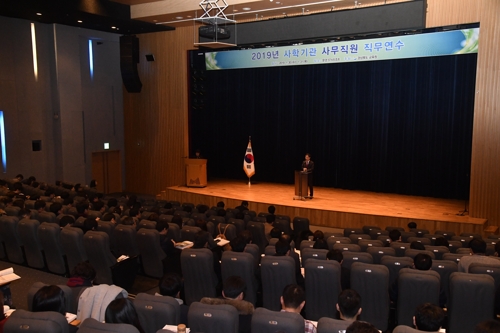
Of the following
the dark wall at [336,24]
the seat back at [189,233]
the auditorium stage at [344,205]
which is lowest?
the auditorium stage at [344,205]

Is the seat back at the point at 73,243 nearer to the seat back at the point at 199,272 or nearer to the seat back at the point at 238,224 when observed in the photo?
the seat back at the point at 199,272

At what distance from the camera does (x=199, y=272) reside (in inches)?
228

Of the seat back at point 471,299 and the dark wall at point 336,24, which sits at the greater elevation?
the dark wall at point 336,24

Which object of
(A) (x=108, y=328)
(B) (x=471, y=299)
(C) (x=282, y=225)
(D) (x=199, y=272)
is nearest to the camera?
(A) (x=108, y=328)

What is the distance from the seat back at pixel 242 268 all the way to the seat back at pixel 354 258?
43.6 inches

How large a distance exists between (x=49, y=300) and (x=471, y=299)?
3857 mm

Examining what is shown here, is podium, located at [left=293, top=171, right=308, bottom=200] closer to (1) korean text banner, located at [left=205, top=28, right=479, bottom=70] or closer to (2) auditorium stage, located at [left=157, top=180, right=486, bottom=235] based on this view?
(2) auditorium stage, located at [left=157, top=180, right=486, bottom=235]

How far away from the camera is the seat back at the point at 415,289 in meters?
4.76

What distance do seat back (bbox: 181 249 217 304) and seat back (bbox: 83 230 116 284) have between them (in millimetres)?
1258

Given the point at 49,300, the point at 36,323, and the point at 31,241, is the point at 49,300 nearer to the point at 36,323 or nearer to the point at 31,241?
the point at 36,323

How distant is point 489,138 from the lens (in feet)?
34.2

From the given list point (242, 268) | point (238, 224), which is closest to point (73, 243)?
point (242, 268)

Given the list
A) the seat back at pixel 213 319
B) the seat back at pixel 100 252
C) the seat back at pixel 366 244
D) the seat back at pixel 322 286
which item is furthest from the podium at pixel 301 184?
the seat back at pixel 213 319

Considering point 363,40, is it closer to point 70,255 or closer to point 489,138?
point 489,138
